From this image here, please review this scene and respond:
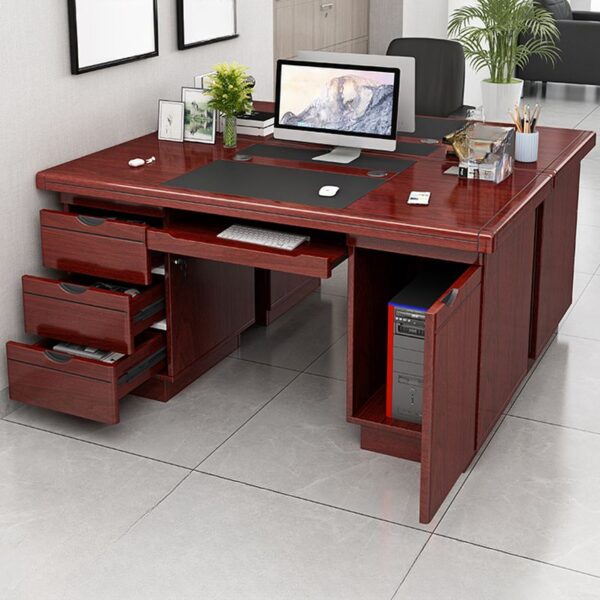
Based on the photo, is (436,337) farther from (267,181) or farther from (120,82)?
(120,82)

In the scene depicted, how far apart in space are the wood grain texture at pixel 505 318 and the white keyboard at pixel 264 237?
0.58 m

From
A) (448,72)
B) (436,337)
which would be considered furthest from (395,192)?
(448,72)

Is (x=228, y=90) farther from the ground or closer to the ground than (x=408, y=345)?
farther from the ground

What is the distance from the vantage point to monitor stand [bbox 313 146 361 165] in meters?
3.60

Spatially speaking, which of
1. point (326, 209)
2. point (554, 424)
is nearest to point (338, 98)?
point (326, 209)

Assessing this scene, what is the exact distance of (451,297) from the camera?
2.70 m

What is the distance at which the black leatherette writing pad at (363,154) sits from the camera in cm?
354

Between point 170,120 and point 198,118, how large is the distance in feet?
0.35

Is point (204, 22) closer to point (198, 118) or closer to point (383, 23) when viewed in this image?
point (198, 118)

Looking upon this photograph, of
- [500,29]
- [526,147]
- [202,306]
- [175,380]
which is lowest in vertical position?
[175,380]

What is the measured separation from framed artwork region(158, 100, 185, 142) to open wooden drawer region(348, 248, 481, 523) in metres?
1.01

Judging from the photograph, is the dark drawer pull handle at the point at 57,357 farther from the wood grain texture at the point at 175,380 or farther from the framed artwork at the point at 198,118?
the framed artwork at the point at 198,118

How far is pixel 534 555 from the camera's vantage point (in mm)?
2719

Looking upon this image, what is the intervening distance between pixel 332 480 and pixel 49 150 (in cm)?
145
